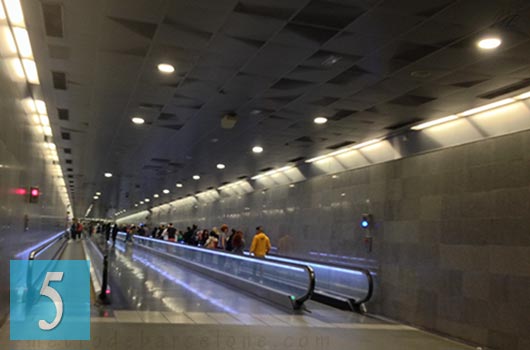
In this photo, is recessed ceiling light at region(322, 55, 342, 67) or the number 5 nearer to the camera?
recessed ceiling light at region(322, 55, 342, 67)

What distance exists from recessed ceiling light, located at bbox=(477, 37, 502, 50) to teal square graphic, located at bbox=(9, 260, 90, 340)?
628 centimetres

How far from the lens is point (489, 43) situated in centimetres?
601

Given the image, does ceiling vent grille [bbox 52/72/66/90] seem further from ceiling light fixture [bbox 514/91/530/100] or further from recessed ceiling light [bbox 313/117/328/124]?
ceiling light fixture [bbox 514/91/530/100]

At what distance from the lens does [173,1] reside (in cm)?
540

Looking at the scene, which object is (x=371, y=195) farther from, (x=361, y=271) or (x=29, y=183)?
(x=29, y=183)

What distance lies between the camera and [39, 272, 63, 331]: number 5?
731 centimetres

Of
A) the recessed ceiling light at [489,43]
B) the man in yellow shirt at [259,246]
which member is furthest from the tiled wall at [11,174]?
the man in yellow shirt at [259,246]

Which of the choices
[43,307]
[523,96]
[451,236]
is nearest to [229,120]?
[451,236]

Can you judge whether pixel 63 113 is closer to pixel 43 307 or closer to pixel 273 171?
pixel 43 307

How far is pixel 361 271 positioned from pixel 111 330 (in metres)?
5.63

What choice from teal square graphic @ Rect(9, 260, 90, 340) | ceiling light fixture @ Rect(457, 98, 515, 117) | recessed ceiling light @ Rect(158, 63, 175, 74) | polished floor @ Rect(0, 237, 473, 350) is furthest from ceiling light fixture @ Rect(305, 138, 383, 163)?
teal square graphic @ Rect(9, 260, 90, 340)

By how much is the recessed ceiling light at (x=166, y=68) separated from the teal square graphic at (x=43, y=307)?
3.79 metres

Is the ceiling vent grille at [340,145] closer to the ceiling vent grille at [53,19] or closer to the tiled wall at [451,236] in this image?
the tiled wall at [451,236]

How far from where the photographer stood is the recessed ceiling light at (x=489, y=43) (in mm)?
5900
